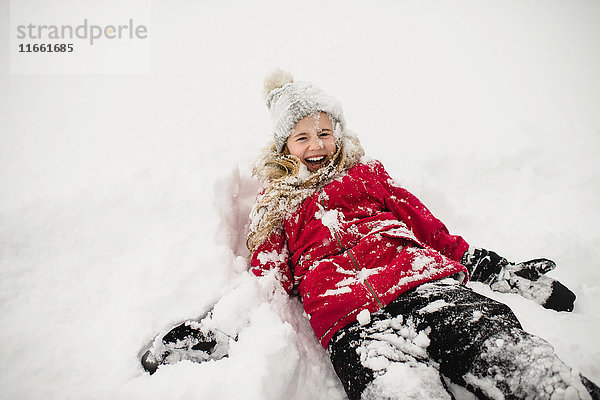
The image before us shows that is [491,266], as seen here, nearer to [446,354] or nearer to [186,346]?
[446,354]

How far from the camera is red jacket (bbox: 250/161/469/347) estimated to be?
1224 millimetres

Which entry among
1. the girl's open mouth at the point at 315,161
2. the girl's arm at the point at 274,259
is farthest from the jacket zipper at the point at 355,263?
the girl's arm at the point at 274,259

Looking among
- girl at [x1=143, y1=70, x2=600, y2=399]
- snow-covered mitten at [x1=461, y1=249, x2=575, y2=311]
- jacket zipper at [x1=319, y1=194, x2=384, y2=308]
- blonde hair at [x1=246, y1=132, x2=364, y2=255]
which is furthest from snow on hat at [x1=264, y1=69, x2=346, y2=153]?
snow-covered mitten at [x1=461, y1=249, x2=575, y2=311]

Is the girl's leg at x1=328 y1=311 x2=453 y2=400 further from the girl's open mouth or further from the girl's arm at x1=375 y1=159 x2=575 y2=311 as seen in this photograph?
the girl's open mouth

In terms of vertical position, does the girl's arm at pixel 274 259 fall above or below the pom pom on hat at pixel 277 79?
below

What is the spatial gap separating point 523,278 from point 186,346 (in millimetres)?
1762

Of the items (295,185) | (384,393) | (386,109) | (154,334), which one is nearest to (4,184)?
(154,334)

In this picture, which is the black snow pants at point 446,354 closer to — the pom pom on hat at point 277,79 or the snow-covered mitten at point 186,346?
the snow-covered mitten at point 186,346

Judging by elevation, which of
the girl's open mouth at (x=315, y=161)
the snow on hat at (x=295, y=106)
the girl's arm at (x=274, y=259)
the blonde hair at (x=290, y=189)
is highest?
the snow on hat at (x=295, y=106)

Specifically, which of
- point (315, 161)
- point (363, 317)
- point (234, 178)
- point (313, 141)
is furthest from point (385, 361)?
point (234, 178)

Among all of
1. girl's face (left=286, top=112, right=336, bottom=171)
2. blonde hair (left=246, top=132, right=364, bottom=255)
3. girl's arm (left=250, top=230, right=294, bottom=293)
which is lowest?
girl's arm (left=250, top=230, right=294, bottom=293)

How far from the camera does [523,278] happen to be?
4.99ft

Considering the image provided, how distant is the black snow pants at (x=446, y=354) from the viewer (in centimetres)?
83

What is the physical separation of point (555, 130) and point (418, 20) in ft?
11.9
